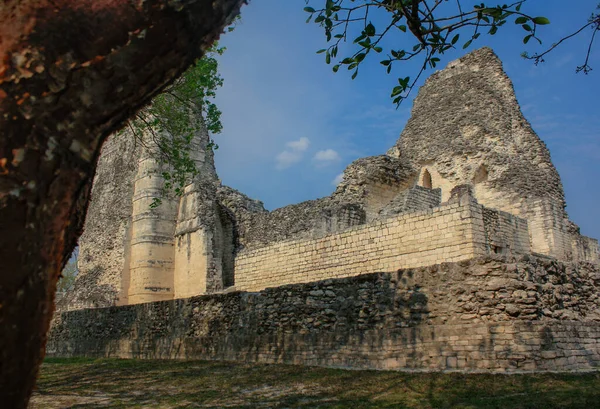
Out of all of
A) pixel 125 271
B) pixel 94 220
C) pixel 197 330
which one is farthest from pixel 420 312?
pixel 94 220

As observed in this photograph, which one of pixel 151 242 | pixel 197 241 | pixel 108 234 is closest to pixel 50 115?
pixel 197 241

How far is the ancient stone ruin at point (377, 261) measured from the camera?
271 inches

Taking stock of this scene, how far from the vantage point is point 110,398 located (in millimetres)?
6543

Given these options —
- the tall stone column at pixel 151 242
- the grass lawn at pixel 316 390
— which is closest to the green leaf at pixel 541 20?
the grass lawn at pixel 316 390

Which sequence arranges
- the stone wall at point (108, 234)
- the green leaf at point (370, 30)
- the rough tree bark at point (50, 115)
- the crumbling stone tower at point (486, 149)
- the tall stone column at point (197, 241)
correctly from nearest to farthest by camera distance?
the rough tree bark at point (50, 115), the green leaf at point (370, 30), the tall stone column at point (197, 241), the crumbling stone tower at point (486, 149), the stone wall at point (108, 234)

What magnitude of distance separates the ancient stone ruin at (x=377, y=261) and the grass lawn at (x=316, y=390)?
0.58 metres

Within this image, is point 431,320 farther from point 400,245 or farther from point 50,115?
point 50,115

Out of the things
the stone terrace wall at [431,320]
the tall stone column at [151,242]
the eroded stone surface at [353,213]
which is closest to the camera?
the stone terrace wall at [431,320]

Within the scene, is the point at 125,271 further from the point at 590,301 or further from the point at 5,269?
the point at 5,269

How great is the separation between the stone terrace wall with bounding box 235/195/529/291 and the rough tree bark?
896 centimetres

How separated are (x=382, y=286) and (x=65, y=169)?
6.56m

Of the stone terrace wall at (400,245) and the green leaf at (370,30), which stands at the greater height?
the green leaf at (370,30)

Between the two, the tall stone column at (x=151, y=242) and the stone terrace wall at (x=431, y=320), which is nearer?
the stone terrace wall at (x=431, y=320)

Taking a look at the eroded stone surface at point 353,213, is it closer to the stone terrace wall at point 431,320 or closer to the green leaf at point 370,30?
the stone terrace wall at point 431,320
